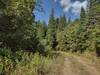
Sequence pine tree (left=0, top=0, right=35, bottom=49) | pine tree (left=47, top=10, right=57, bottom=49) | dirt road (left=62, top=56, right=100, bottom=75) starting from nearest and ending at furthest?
1. pine tree (left=0, top=0, right=35, bottom=49)
2. dirt road (left=62, top=56, right=100, bottom=75)
3. pine tree (left=47, top=10, right=57, bottom=49)

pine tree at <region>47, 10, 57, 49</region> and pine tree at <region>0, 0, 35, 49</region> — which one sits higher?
pine tree at <region>0, 0, 35, 49</region>

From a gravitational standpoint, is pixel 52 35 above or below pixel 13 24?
below

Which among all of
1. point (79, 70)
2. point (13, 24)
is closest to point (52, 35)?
point (79, 70)

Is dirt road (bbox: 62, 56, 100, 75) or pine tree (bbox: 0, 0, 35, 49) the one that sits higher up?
pine tree (bbox: 0, 0, 35, 49)

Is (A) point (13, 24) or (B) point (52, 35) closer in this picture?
(A) point (13, 24)

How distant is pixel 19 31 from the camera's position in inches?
664

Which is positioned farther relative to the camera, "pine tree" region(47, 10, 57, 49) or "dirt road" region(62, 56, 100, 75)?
"pine tree" region(47, 10, 57, 49)

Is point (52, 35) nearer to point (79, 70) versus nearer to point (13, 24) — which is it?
point (79, 70)

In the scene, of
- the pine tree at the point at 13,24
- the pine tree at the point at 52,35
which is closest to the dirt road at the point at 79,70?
the pine tree at the point at 13,24

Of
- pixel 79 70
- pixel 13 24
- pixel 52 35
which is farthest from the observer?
pixel 52 35

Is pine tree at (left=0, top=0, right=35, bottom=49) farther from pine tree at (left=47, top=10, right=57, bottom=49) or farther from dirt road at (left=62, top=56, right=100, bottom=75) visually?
pine tree at (left=47, top=10, right=57, bottom=49)

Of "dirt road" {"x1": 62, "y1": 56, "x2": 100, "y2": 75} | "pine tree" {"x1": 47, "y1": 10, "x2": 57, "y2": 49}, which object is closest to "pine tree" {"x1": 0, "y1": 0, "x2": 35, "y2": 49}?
"dirt road" {"x1": 62, "y1": 56, "x2": 100, "y2": 75}

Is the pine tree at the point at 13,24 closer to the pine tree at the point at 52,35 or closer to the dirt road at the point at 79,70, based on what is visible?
the dirt road at the point at 79,70

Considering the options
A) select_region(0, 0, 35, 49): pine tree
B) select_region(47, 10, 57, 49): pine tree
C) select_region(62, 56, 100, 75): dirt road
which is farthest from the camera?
select_region(47, 10, 57, 49): pine tree
